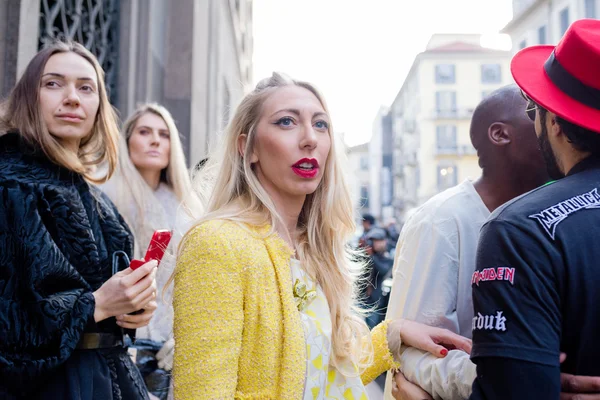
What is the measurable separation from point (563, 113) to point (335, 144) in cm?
86

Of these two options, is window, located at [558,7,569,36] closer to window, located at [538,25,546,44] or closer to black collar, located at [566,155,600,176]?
window, located at [538,25,546,44]

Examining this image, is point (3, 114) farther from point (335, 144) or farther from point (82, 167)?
point (335, 144)

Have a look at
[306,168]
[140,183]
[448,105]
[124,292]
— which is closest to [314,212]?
[306,168]

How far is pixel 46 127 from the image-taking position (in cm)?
242

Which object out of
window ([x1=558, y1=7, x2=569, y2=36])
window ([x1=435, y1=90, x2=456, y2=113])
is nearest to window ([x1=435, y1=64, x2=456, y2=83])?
window ([x1=435, y1=90, x2=456, y2=113])

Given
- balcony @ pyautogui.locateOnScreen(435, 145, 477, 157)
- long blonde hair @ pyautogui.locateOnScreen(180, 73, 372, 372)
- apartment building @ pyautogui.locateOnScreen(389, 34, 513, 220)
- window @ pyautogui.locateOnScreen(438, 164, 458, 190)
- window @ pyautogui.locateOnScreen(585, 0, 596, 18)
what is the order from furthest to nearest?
1. apartment building @ pyautogui.locateOnScreen(389, 34, 513, 220)
2. balcony @ pyautogui.locateOnScreen(435, 145, 477, 157)
3. window @ pyautogui.locateOnScreen(438, 164, 458, 190)
4. window @ pyautogui.locateOnScreen(585, 0, 596, 18)
5. long blonde hair @ pyautogui.locateOnScreen(180, 73, 372, 372)

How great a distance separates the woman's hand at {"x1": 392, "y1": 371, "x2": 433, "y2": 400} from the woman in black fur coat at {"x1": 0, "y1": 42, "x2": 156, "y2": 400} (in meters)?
1.08

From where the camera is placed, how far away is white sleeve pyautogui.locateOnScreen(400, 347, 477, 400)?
6.24 feet

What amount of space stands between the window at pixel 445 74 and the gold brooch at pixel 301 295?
193 ft

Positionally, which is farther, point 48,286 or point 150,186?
point 150,186

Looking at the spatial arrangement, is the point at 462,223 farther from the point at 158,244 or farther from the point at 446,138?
the point at 446,138

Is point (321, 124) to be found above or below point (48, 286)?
above

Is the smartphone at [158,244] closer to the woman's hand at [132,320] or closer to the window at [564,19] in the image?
the woman's hand at [132,320]

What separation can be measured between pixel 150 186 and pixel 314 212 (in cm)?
249
